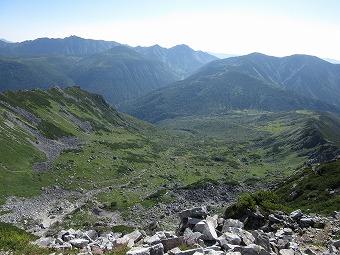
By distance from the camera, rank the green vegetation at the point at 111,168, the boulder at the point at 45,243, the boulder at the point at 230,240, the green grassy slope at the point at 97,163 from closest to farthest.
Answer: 1. the boulder at the point at 230,240
2. the boulder at the point at 45,243
3. the green vegetation at the point at 111,168
4. the green grassy slope at the point at 97,163

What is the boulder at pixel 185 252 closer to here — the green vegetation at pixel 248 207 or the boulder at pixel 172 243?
the boulder at pixel 172 243

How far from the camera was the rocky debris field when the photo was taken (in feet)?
65.5

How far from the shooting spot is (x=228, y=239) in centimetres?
2130

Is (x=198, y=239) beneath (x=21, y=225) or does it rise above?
above

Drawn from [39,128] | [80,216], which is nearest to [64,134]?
[39,128]

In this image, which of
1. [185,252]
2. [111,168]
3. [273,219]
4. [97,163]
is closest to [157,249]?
[185,252]

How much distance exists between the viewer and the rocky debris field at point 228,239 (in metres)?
20.0

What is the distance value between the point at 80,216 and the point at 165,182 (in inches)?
2068

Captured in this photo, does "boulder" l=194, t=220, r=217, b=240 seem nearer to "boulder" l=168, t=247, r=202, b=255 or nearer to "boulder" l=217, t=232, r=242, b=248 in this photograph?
"boulder" l=217, t=232, r=242, b=248

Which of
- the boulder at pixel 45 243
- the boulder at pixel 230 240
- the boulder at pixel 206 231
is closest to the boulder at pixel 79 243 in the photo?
the boulder at pixel 45 243

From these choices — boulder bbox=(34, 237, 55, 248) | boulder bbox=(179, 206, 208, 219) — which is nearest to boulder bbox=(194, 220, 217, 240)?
boulder bbox=(179, 206, 208, 219)

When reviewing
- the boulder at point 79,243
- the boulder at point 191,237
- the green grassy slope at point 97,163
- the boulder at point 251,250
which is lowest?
the green grassy slope at point 97,163

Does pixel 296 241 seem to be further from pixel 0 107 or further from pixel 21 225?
pixel 0 107

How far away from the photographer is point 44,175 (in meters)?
99.6
